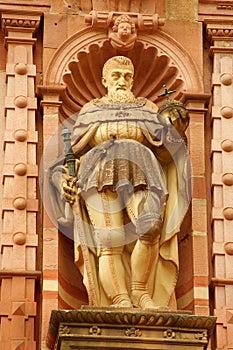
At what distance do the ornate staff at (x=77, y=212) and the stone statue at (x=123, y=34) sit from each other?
105 centimetres

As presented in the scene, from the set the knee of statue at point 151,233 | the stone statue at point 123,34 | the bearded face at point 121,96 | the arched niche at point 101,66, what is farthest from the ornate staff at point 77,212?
the stone statue at point 123,34

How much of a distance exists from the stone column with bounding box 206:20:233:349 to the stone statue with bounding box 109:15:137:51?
628mm

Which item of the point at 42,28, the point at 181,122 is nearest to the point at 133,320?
the point at 181,122

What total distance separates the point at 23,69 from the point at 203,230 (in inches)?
74.2

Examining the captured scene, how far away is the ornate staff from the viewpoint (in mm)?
13836

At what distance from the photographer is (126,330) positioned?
13.3 m

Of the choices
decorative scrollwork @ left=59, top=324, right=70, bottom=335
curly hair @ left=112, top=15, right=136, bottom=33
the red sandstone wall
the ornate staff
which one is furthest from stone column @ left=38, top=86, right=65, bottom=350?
curly hair @ left=112, top=15, right=136, bottom=33

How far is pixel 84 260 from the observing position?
13930 mm

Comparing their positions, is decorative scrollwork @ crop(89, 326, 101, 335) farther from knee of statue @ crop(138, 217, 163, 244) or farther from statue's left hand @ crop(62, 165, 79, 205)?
statue's left hand @ crop(62, 165, 79, 205)

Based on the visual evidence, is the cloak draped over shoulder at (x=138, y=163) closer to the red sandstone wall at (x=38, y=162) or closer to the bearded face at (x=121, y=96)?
the bearded face at (x=121, y=96)

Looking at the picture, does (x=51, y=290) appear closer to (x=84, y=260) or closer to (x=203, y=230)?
(x=84, y=260)

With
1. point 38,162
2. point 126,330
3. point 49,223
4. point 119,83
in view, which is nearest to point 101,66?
point 119,83

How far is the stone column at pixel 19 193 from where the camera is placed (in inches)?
547

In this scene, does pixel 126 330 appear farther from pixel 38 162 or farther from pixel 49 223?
pixel 38 162
